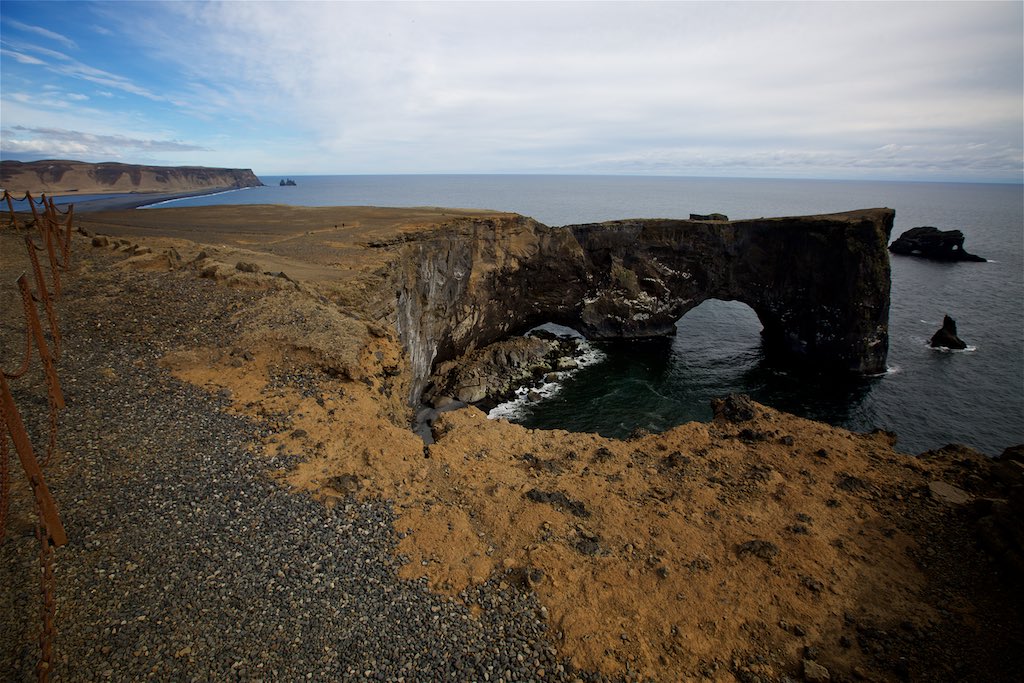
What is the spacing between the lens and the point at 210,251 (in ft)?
83.3

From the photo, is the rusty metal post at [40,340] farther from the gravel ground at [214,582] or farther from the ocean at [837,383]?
the ocean at [837,383]

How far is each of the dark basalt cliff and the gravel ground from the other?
20.7 meters

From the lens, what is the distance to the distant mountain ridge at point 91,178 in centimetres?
9162

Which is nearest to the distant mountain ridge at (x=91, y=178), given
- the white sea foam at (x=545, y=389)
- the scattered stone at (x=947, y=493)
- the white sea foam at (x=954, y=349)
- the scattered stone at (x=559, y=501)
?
the white sea foam at (x=545, y=389)

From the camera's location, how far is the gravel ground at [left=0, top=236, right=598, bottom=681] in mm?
7148

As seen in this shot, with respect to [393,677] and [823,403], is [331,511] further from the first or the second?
[823,403]

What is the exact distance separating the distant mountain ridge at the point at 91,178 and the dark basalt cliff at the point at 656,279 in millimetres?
91536

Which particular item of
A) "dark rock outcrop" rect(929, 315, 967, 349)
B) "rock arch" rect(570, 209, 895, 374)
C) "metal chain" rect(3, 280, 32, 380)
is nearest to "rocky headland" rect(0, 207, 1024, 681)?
"metal chain" rect(3, 280, 32, 380)

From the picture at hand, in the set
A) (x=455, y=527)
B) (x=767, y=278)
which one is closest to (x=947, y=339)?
(x=767, y=278)

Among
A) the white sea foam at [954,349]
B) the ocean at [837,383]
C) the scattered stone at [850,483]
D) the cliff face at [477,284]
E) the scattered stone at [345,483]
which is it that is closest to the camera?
the scattered stone at [345,483]

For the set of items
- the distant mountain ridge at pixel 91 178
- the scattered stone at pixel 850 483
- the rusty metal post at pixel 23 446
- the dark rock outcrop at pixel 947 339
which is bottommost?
the dark rock outcrop at pixel 947 339

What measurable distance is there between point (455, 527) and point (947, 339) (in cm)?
5167

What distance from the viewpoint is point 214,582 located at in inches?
328

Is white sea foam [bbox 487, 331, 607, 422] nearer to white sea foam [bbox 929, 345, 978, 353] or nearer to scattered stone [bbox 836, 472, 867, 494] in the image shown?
scattered stone [bbox 836, 472, 867, 494]
